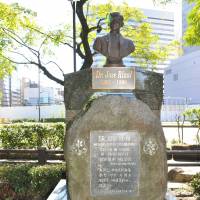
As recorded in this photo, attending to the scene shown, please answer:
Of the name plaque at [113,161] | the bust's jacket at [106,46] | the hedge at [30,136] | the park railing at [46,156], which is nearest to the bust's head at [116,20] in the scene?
the bust's jacket at [106,46]

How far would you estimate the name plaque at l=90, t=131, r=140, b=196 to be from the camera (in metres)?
6.73

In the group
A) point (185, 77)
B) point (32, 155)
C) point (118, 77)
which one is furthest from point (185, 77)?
point (118, 77)

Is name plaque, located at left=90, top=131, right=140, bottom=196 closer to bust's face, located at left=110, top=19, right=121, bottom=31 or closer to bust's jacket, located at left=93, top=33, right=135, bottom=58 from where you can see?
bust's jacket, located at left=93, top=33, right=135, bottom=58

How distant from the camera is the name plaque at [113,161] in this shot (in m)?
6.73

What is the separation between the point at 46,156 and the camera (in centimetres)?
1205

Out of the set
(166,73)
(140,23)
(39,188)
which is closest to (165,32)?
(166,73)

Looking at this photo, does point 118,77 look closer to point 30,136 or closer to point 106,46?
point 106,46

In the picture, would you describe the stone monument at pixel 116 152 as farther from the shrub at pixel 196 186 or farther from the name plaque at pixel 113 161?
the shrub at pixel 196 186

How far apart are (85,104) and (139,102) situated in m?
1.01

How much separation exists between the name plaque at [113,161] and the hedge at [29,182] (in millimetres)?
2925

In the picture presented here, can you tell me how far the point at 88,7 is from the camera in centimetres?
2106

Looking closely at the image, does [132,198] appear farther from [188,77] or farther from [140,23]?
[188,77]

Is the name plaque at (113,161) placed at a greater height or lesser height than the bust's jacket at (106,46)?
lesser

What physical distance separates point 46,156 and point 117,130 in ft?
19.0
